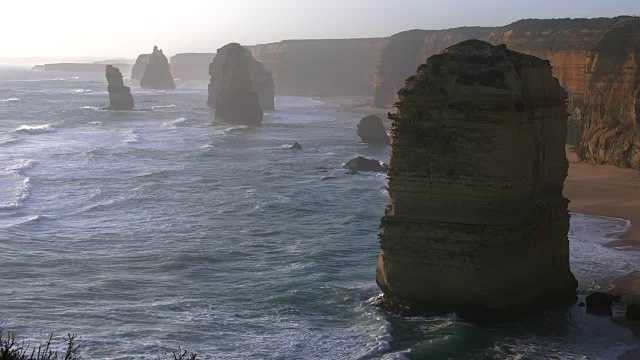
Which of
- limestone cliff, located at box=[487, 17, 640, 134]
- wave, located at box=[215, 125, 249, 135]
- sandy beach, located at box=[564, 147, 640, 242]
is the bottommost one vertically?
wave, located at box=[215, 125, 249, 135]

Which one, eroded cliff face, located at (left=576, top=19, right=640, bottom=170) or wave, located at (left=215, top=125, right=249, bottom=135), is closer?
eroded cliff face, located at (left=576, top=19, right=640, bottom=170)

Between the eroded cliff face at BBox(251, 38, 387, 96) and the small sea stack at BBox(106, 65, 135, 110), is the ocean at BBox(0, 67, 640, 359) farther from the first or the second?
the eroded cliff face at BBox(251, 38, 387, 96)

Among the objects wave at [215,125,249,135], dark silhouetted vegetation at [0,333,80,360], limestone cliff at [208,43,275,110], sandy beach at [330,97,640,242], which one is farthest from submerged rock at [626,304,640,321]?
limestone cliff at [208,43,275,110]

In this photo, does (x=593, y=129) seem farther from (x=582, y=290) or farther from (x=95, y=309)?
(x=95, y=309)

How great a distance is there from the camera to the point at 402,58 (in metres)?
125

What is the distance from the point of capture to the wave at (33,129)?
8162 cm

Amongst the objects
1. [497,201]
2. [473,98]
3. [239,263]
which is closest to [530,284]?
[497,201]

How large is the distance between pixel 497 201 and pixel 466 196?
0.80 meters

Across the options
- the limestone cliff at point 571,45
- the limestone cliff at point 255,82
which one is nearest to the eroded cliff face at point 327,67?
the limestone cliff at point 255,82

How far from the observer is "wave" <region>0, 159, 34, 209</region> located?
134 ft

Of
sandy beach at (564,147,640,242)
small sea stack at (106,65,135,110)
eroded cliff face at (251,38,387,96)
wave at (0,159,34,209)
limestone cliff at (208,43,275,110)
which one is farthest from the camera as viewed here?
eroded cliff face at (251,38,387,96)

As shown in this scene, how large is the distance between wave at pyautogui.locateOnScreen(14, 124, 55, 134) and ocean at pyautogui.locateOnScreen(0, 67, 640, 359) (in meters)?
21.3

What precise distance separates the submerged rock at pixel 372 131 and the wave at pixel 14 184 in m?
28.1

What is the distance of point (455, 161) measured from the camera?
2164 centimetres
